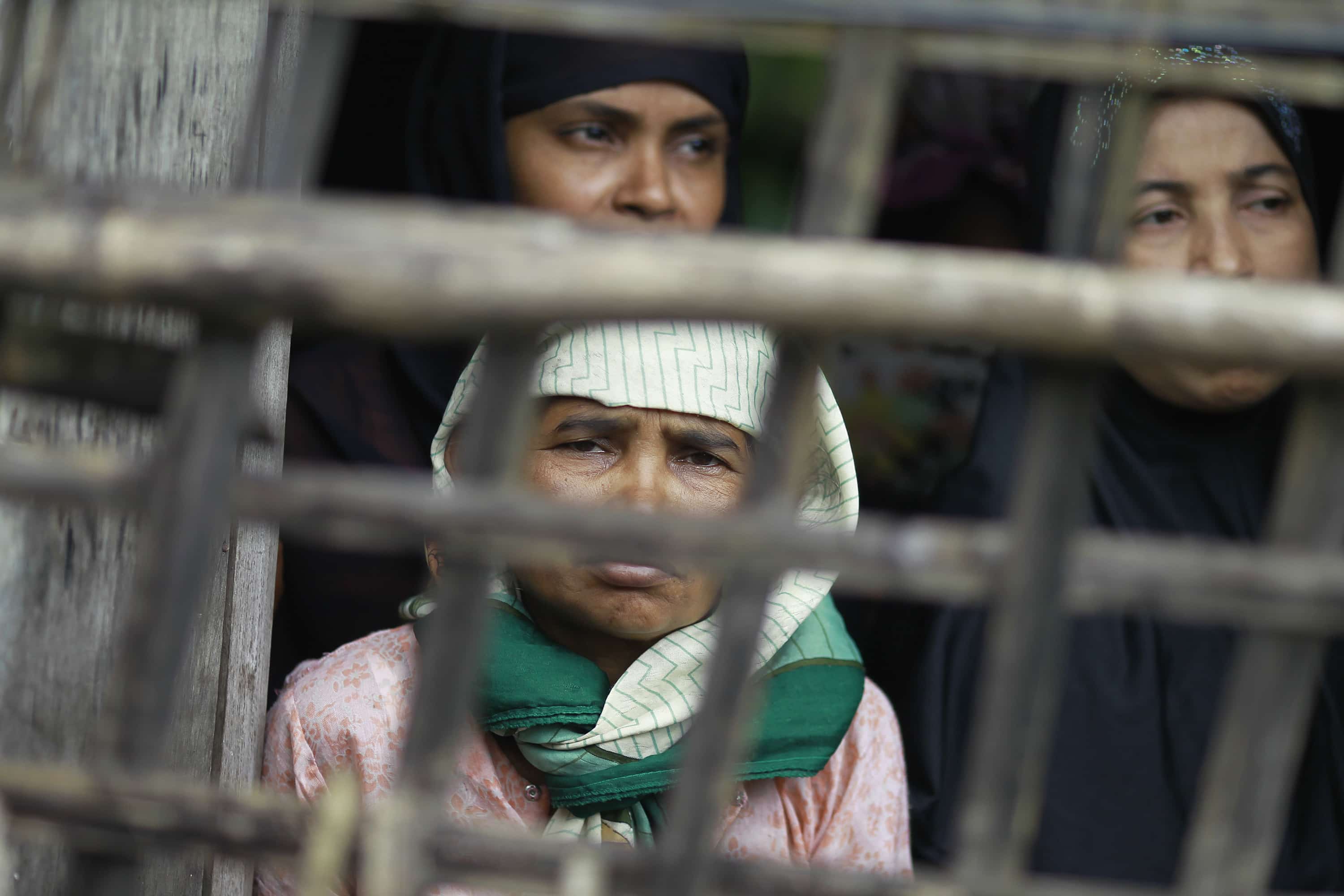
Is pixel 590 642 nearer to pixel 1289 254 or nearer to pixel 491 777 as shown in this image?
pixel 491 777

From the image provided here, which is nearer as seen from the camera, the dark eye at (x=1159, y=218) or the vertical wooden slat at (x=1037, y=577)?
the vertical wooden slat at (x=1037, y=577)

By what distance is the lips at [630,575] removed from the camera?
1196 millimetres

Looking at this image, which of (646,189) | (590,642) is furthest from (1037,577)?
(646,189)

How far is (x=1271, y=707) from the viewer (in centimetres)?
56

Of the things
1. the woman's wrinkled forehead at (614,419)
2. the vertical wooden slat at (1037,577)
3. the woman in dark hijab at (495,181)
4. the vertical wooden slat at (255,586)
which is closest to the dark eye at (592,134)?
the woman in dark hijab at (495,181)

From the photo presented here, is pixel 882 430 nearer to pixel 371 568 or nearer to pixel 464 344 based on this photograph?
pixel 464 344

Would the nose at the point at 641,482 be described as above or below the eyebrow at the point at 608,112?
below

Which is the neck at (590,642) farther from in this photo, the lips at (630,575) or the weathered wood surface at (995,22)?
the weathered wood surface at (995,22)

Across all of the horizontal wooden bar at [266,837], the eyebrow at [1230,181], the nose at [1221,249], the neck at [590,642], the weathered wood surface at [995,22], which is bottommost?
the horizontal wooden bar at [266,837]

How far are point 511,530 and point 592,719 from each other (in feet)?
2.21

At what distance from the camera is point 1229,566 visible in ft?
1.76

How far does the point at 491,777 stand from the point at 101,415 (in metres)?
0.59

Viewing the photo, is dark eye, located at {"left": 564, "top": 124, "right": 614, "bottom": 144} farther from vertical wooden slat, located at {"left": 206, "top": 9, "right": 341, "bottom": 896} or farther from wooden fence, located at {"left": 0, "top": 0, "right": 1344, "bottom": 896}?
wooden fence, located at {"left": 0, "top": 0, "right": 1344, "bottom": 896}

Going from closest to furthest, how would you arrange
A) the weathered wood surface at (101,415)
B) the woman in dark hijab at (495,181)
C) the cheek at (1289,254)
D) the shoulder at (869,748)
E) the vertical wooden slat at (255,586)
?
the weathered wood surface at (101,415) < the vertical wooden slat at (255,586) < the shoulder at (869,748) < the cheek at (1289,254) < the woman in dark hijab at (495,181)
